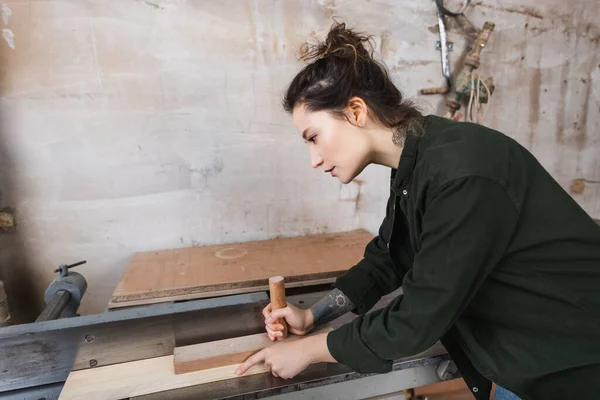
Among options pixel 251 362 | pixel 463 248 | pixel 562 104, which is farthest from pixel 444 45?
pixel 251 362

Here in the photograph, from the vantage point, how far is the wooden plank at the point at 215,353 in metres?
0.91

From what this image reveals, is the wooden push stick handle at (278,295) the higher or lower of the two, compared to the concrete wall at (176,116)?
lower

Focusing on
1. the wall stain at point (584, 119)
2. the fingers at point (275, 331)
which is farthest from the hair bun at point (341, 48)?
the wall stain at point (584, 119)

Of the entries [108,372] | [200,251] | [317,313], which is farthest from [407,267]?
[200,251]

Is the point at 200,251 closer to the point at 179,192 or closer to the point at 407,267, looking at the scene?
the point at 179,192

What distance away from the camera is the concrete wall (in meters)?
1.66

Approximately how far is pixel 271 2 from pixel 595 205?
2.19 meters

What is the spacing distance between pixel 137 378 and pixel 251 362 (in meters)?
0.26

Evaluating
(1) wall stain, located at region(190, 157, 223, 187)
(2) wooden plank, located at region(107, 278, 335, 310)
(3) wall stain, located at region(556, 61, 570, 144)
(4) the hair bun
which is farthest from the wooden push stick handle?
(3) wall stain, located at region(556, 61, 570, 144)

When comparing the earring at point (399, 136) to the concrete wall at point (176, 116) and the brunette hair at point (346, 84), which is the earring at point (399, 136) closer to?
the brunette hair at point (346, 84)

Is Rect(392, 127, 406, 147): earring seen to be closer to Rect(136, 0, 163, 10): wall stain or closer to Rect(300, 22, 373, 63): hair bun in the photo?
Rect(300, 22, 373, 63): hair bun

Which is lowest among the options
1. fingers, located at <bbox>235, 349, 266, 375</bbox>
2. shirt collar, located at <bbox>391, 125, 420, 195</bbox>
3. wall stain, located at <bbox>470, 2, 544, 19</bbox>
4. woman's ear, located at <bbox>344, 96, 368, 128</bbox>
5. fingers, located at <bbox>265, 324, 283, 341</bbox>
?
fingers, located at <bbox>235, 349, 266, 375</bbox>

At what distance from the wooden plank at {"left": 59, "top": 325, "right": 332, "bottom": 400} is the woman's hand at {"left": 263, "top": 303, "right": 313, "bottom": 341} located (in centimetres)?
3

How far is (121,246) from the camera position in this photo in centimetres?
187
